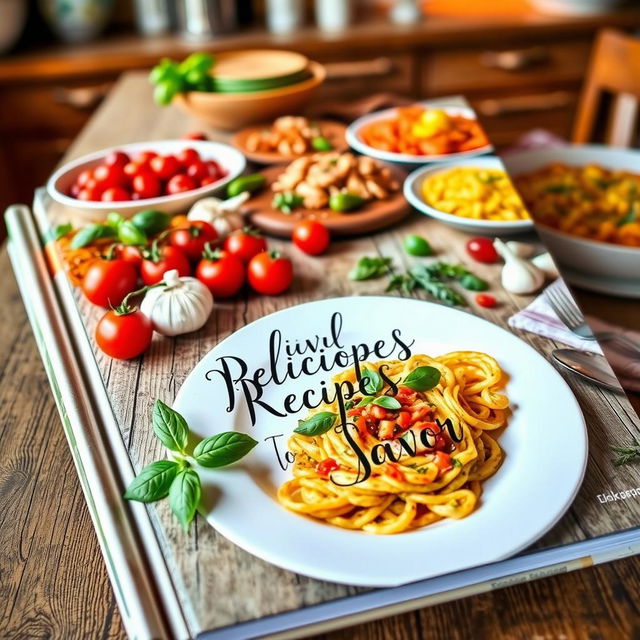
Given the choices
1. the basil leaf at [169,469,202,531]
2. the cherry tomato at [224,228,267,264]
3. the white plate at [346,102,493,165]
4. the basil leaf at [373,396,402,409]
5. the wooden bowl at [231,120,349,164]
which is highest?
the basil leaf at [169,469,202,531]

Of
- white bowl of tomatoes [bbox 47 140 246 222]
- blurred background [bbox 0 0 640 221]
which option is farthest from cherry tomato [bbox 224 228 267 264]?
blurred background [bbox 0 0 640 221]

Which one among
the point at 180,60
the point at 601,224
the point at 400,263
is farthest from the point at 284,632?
the point at 180,60

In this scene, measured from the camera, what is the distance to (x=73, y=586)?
0.94 m

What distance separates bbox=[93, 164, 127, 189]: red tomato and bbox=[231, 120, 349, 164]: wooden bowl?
0.37 metres

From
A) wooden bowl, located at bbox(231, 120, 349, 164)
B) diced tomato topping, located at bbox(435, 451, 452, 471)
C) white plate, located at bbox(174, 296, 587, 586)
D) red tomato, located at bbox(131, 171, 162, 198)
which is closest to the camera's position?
white plate, located at bbox(174, 296, 587, 586)

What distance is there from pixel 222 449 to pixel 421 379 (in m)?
0.32

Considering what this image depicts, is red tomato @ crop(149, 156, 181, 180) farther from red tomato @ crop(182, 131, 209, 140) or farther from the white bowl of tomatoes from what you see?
red tomato @ crop(182, 131, 209, 140)

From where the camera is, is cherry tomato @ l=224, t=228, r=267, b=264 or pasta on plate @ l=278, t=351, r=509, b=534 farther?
cherry tomato @ l=224, t=228, r=267, b=264

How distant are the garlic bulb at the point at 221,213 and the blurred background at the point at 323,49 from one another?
1.95m

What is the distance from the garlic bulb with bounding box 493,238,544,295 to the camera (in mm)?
1290

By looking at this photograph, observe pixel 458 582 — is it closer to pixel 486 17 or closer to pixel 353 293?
pixel 353 293

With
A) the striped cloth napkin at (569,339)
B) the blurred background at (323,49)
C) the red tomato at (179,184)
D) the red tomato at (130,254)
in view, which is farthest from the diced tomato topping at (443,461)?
the blurred background at (323,49)

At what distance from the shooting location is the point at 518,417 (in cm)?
100

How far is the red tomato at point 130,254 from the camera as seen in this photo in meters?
1.35
